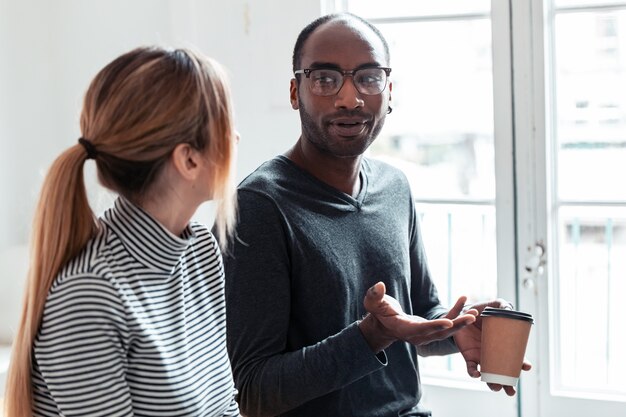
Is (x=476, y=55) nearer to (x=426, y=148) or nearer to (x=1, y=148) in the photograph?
(x=426, y=148)

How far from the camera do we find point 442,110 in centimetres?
252

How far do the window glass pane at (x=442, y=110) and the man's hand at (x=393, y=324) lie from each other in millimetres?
1090

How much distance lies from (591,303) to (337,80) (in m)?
1.16

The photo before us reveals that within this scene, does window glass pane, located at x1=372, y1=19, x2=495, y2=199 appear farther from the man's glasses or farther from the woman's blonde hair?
the woman's blonde hair

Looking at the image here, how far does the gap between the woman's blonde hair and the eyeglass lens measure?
0.51m

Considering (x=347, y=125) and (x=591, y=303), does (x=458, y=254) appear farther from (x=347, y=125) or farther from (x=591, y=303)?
(x=347, y=125)

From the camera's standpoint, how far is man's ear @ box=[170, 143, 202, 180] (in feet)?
3.82

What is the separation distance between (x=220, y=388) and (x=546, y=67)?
144 cm

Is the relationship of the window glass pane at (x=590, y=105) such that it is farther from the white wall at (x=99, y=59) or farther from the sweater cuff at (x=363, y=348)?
the sweater cuff at (x=363, y=348)

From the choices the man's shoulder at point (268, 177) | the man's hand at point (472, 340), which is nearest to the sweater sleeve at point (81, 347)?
the man's shoulder at point (268, 177)

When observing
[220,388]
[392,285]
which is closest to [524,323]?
[392,285]

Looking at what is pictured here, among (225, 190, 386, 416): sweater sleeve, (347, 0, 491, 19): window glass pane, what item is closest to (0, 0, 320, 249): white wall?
(347, 0, 491, 19): window glass pane

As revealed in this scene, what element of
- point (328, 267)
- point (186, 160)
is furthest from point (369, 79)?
point (186, 160)

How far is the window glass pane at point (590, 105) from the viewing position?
2324 millimetres
